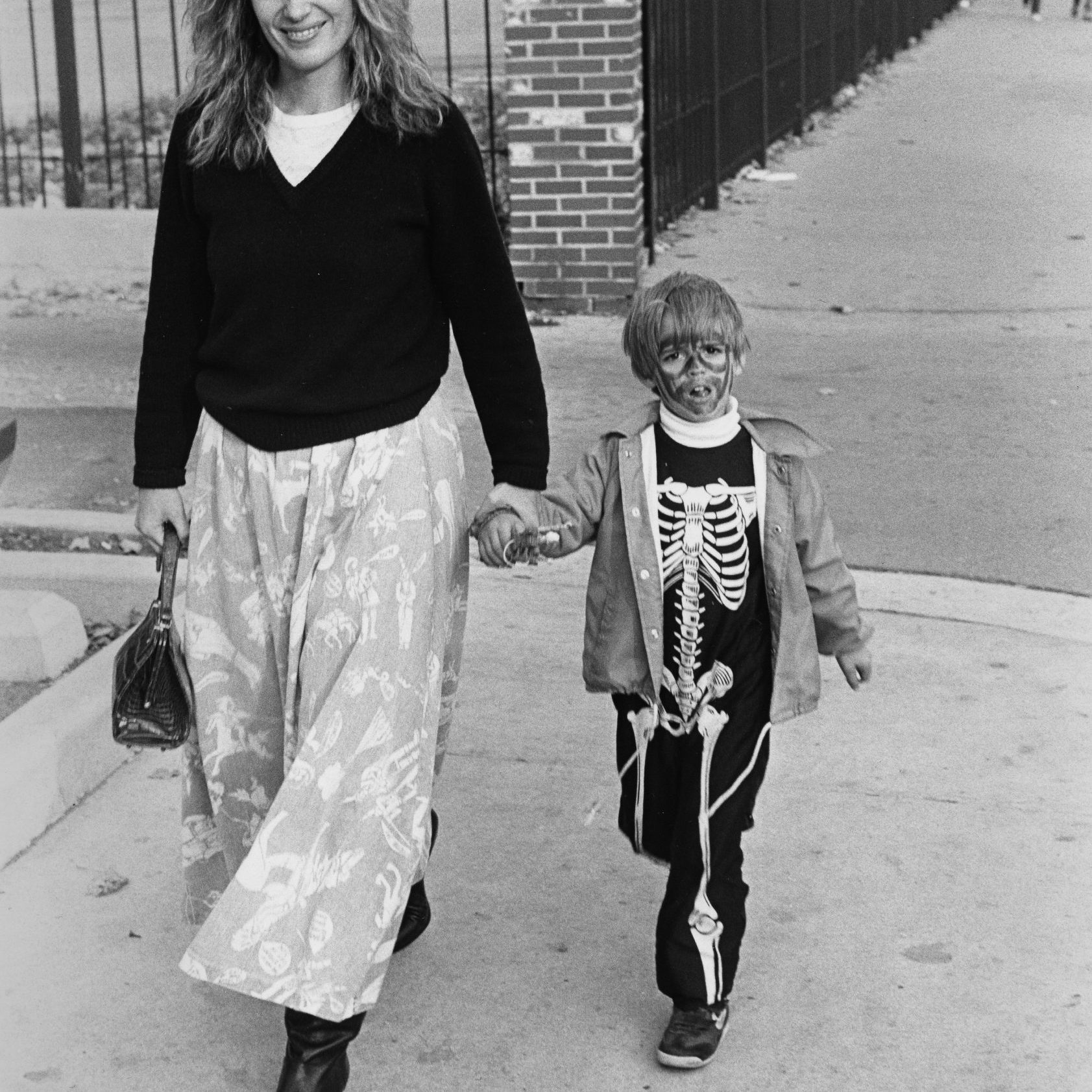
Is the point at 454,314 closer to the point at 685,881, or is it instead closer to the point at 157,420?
the point at 157,420

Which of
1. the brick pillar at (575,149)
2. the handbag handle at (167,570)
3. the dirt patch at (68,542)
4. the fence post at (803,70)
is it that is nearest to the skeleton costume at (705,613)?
the handbag handle at (167,570)

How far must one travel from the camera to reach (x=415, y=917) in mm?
3627

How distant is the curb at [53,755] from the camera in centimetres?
399

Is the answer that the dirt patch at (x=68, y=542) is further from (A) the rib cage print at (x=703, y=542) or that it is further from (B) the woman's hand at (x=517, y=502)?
(A) the rib cage print at (x=703, y=542)

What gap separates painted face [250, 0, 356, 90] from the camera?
9.76 feet

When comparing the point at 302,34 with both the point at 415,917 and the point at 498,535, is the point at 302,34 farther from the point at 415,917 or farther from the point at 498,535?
the point at 415,917

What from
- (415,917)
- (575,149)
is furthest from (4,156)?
(415,917)

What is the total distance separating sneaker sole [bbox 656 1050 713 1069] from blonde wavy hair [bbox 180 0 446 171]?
1.57 metres

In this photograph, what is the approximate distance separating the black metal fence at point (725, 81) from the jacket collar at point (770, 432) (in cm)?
604

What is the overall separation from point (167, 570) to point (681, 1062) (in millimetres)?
1200

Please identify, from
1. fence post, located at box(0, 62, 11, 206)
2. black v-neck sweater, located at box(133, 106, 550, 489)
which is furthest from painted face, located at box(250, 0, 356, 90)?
fence post, located at box(0, 62, 11, 206)

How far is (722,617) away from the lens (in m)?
3.19

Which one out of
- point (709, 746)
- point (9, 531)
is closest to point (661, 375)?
point (709, 746)

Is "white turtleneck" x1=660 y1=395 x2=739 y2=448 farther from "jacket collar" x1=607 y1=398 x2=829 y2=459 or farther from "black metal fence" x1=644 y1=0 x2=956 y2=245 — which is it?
"black metal fence" x1=644 y1=0 x2=956 y2=245
